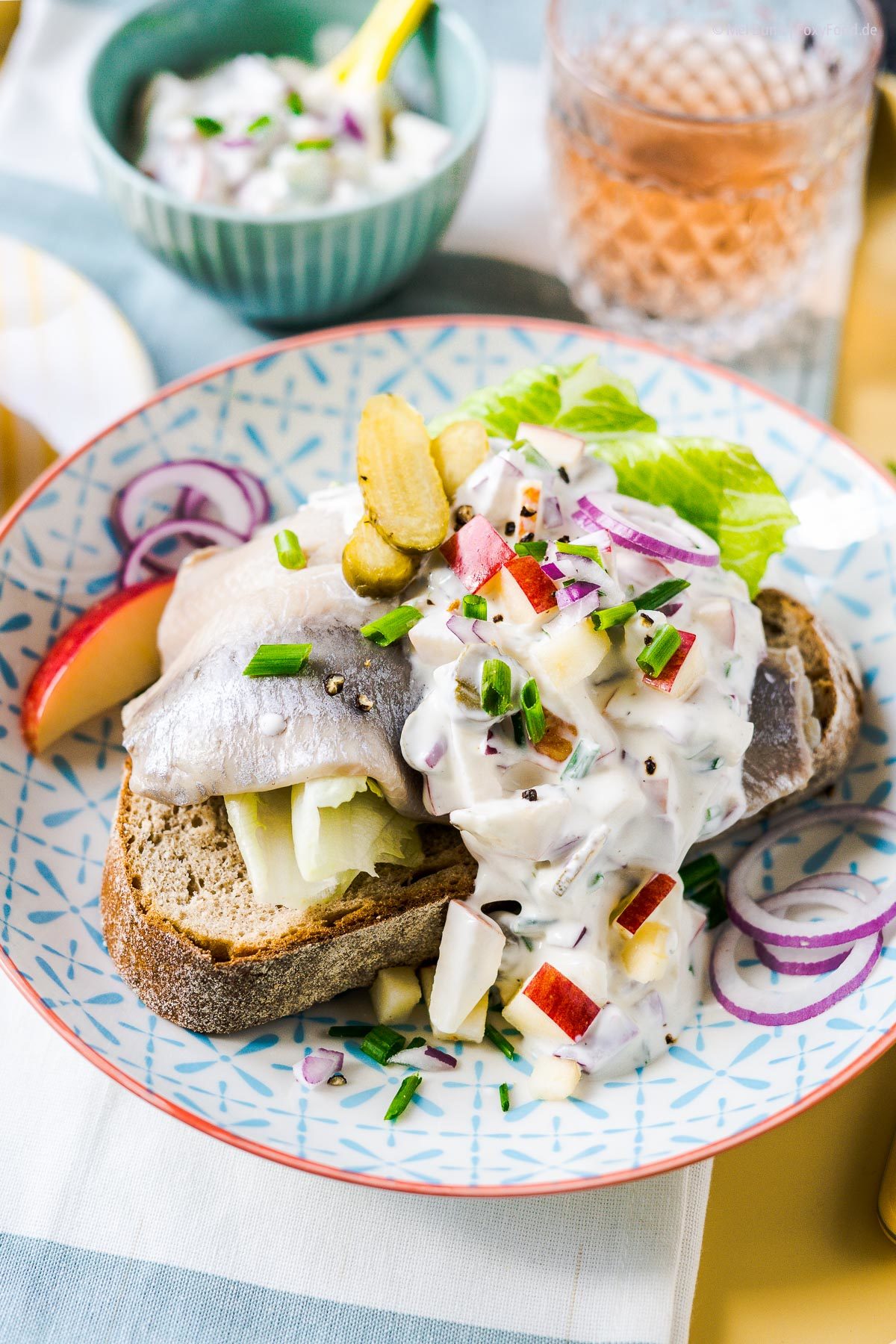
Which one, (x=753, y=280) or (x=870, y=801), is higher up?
(x=753, y=280)

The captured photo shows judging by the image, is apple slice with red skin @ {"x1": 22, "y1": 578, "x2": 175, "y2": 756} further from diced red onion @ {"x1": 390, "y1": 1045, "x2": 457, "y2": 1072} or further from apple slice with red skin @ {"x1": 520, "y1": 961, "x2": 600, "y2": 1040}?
apple slice with red skin @ {"x1": 520, "y1": 961, "x2": 600, "y2": 1040}

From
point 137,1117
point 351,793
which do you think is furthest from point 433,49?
point 137,1117

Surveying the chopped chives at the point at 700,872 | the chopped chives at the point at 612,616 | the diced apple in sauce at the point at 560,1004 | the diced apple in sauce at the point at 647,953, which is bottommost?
the chopped chives at the point at 700,872

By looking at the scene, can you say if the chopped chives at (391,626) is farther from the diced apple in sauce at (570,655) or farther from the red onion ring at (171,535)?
the red onion ring at (171,535)

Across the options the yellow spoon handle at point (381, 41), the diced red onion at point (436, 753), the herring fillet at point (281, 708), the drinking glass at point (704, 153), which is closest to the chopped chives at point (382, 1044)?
the herring fillet at point (281, 708)

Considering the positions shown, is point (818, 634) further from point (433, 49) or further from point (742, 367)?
point (433, 49)

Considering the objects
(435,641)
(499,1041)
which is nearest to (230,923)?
(499,1041)
